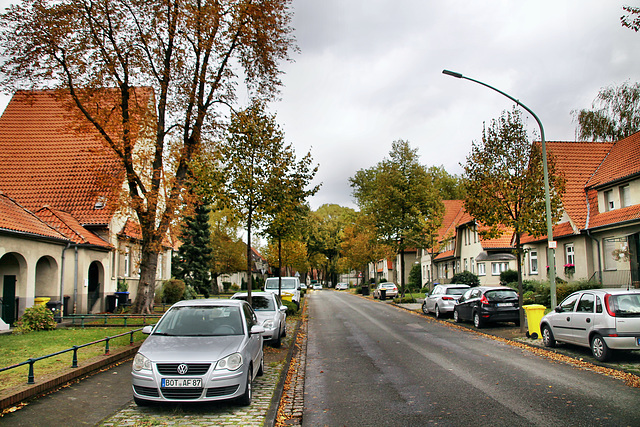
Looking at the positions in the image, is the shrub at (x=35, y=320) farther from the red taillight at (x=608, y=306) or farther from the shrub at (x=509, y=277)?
the shrub at (x=509, y=277)

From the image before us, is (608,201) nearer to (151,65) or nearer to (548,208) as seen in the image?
(548,208)

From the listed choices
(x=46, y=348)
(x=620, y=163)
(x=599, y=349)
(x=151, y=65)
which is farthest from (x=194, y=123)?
(x=620, y=163)

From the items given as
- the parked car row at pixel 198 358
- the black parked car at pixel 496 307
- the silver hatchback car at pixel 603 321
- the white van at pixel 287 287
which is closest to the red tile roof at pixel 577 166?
the black parked car at pixel 496 307

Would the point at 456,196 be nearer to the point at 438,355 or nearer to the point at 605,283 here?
the point at 605,283

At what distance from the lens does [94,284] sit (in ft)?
86.1

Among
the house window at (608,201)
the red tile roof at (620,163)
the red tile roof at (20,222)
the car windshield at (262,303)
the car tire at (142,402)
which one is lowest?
the car tire at (142,402)

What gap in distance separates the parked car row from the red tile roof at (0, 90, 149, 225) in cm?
1825

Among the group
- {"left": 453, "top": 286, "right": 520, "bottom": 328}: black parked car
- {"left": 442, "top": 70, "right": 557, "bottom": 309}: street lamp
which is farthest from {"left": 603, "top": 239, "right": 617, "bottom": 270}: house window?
{"left": 442, "top": 70, "right": 557, "bottom": 309}: street lamp

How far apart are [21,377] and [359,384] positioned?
593cm

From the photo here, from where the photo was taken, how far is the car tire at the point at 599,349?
1077cm

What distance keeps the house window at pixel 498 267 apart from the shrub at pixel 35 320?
1170 inches

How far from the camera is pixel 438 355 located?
12.6 meters

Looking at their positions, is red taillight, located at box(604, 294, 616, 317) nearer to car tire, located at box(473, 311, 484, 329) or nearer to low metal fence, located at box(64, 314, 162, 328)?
car tire, located at box(473, 311, 484, 329)

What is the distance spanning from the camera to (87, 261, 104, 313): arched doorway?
2485 cm
